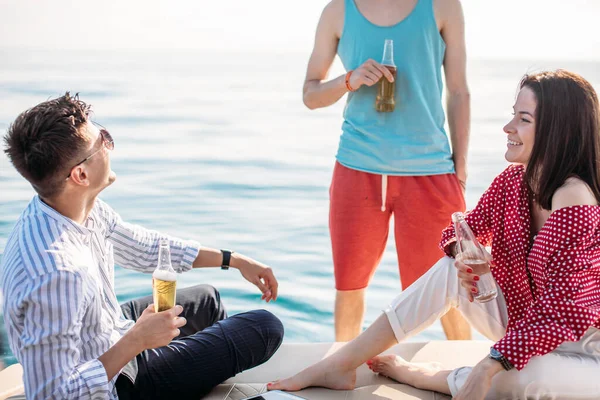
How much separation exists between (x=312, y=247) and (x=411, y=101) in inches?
110

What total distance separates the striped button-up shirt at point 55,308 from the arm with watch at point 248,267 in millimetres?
517

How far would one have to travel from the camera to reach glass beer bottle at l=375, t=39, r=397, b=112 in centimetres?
254

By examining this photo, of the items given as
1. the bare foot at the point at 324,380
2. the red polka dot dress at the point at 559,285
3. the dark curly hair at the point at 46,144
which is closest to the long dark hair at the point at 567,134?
the red polka dot dress at the point at 559,285

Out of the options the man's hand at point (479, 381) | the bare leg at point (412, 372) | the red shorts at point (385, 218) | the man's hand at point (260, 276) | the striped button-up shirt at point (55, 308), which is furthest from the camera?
the red shorts at point (385, 218)

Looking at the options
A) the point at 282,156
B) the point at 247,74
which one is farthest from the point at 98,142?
the point at 247,74

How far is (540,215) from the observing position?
2.19 metres

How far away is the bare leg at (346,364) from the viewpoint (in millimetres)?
2209

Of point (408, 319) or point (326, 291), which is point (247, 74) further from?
point (408, 319)

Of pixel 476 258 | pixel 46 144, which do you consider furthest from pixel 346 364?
pixel 46 144

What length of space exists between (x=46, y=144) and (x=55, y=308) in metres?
0.39

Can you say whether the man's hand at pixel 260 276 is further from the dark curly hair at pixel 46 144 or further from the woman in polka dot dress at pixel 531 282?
the dark curly hair at pixel 46 144

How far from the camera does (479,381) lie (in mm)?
1900

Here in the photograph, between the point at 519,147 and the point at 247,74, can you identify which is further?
the point at 247,74

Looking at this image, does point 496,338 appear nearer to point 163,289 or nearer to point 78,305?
point 163,289
